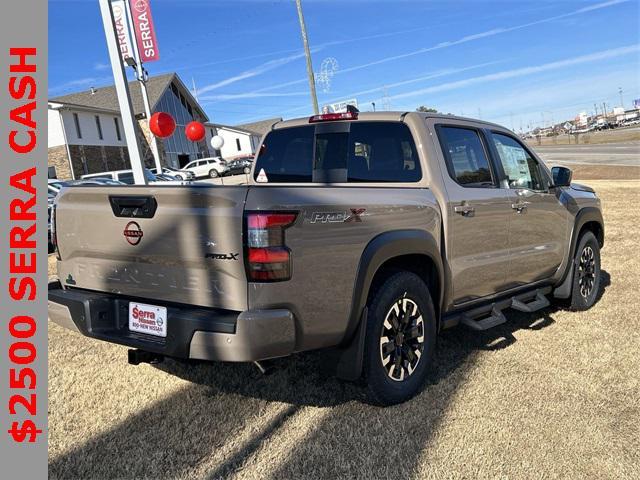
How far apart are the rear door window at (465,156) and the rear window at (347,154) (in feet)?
1.06

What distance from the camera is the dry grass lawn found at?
284 centimetres

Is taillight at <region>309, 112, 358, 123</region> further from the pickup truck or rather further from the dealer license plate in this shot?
the dealer license plate

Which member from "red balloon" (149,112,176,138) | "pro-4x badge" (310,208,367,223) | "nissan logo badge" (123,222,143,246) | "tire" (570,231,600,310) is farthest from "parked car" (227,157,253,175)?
"pro-4x badge" (310,208,367,223)

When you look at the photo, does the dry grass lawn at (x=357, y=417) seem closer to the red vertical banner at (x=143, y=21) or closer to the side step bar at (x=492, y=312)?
the side step bar at (x=492, y=312)

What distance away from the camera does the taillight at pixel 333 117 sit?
404 cm

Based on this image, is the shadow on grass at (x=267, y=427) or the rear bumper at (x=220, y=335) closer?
the rear bumper at (x=220, y=335)

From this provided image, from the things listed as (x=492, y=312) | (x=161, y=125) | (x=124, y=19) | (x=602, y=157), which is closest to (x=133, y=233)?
(x=492, y=312)

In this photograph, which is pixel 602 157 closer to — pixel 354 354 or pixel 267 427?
pixel 354 354

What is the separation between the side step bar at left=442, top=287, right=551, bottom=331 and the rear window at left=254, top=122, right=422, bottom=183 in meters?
1.09

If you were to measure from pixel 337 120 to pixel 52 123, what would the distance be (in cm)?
3274

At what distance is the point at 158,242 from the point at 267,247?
683 millimetres

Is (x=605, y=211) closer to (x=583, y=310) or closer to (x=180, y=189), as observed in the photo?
(x=583, y=310)

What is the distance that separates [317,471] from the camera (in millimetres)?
2781

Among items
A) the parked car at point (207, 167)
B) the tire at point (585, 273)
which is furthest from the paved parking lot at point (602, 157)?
the parked car at point (207, 167)
